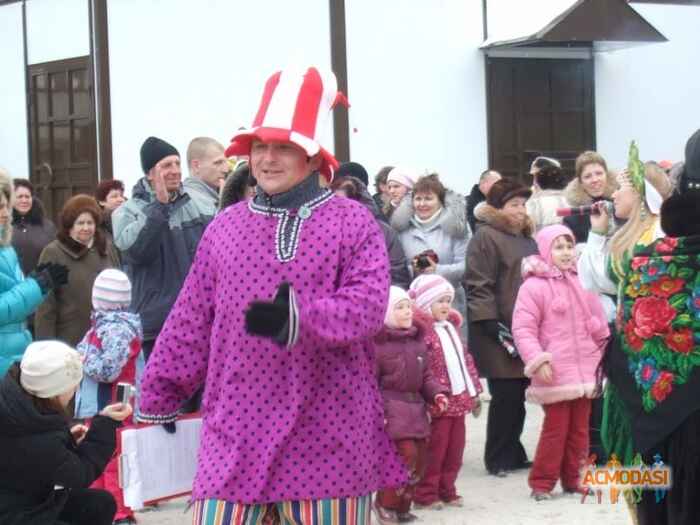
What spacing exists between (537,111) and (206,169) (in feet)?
23.3

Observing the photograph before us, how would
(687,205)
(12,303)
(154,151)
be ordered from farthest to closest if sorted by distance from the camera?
(154,151)
(12,303)
(687,205)

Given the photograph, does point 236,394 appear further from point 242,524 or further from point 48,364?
point 48,364

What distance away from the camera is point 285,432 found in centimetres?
370

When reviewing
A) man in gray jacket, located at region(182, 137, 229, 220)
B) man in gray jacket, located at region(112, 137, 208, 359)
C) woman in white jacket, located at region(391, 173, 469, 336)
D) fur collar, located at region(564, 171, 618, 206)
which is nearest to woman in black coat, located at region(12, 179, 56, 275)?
woman in white jacket, located at region(391, 173, 469, 336)

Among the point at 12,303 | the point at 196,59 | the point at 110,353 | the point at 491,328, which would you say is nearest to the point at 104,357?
the point at 110,353

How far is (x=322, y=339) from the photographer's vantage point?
359 cm

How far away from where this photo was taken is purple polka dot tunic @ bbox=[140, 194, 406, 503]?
3.72 m

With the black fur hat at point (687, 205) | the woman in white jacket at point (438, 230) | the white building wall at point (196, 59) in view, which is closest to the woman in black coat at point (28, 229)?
the white building wall at point (196, 59)

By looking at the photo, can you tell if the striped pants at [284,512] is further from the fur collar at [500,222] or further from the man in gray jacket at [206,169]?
the fur collar at [500,222]

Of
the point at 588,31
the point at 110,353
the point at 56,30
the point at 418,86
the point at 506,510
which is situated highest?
the point at 56,30

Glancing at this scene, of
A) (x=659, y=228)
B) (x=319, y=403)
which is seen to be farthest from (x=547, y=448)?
(x=319, y=403)

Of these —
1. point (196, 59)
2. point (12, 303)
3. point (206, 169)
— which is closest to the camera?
point (12, 303)

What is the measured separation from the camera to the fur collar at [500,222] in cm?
777

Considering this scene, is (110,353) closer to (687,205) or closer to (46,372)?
(46,372)
